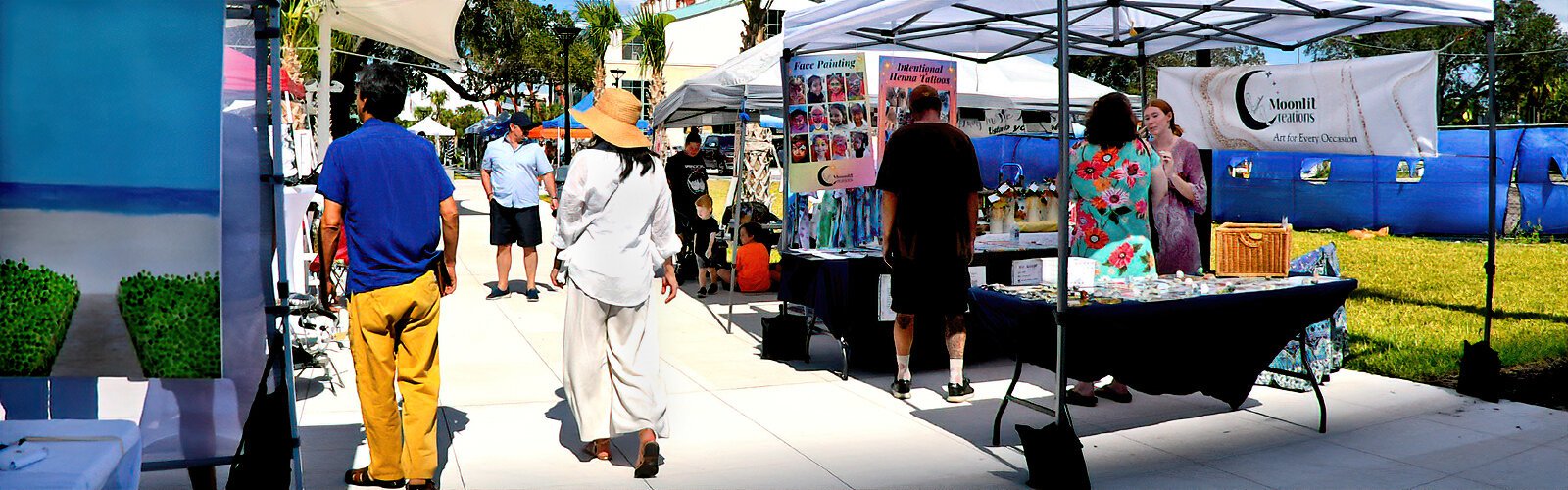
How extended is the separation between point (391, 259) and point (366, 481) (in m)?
1.00

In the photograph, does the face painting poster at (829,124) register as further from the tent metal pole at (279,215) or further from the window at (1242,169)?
the window at (1242,169)

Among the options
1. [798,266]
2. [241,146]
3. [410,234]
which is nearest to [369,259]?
[410,234]

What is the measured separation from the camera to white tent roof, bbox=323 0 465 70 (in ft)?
28.8

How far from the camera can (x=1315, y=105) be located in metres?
7.11

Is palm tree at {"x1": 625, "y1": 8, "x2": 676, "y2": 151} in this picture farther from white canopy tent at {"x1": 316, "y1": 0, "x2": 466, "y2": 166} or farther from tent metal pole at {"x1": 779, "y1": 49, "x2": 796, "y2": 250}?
tent metal pole at {"x1": 779, "y1": 49, "x2": 796, "y2": 250}

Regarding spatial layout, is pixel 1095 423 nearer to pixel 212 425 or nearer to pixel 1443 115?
pixel 212 425

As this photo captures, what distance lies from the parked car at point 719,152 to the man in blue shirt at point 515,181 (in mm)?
30129

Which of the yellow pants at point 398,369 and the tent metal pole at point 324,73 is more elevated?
the tent metal pole at point 324,73

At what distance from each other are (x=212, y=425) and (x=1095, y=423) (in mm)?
4129

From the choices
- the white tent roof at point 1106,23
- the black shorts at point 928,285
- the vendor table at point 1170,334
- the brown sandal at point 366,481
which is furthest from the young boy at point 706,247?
the brown sandal at point 366,481

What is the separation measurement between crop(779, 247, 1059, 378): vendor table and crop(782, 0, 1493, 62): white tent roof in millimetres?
1351

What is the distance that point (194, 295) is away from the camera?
10.4ft

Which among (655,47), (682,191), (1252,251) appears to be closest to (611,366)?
(1252,251)

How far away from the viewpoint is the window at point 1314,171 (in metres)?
19.6
